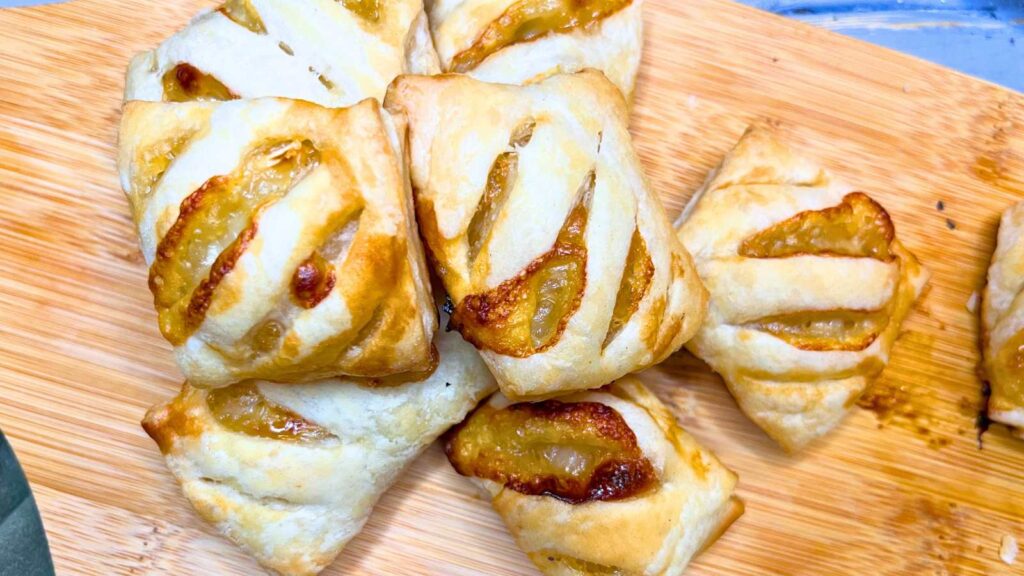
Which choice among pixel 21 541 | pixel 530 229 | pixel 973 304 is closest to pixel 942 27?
pixel 973 304

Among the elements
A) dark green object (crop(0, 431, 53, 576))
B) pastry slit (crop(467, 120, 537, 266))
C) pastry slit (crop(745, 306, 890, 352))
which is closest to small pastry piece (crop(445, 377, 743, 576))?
pastry slit (crop(745, 306, 890, 352))

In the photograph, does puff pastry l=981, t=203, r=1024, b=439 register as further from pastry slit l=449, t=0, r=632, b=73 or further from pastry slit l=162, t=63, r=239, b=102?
pastry slit l=162, t=63, r=239, b=102

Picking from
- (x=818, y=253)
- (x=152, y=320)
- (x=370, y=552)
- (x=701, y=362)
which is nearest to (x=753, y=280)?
(x=818, y=253)

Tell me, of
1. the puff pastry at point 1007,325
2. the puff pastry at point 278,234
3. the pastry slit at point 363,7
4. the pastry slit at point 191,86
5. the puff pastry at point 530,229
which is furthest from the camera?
the puff pastry at point 1007,325

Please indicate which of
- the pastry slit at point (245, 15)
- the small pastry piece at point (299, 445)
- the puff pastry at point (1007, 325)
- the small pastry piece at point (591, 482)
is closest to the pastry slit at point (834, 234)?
the puff pastry at point (1007, 325)

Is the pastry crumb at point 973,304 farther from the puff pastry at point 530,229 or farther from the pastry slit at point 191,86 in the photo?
the pastry slit at point 191,86
